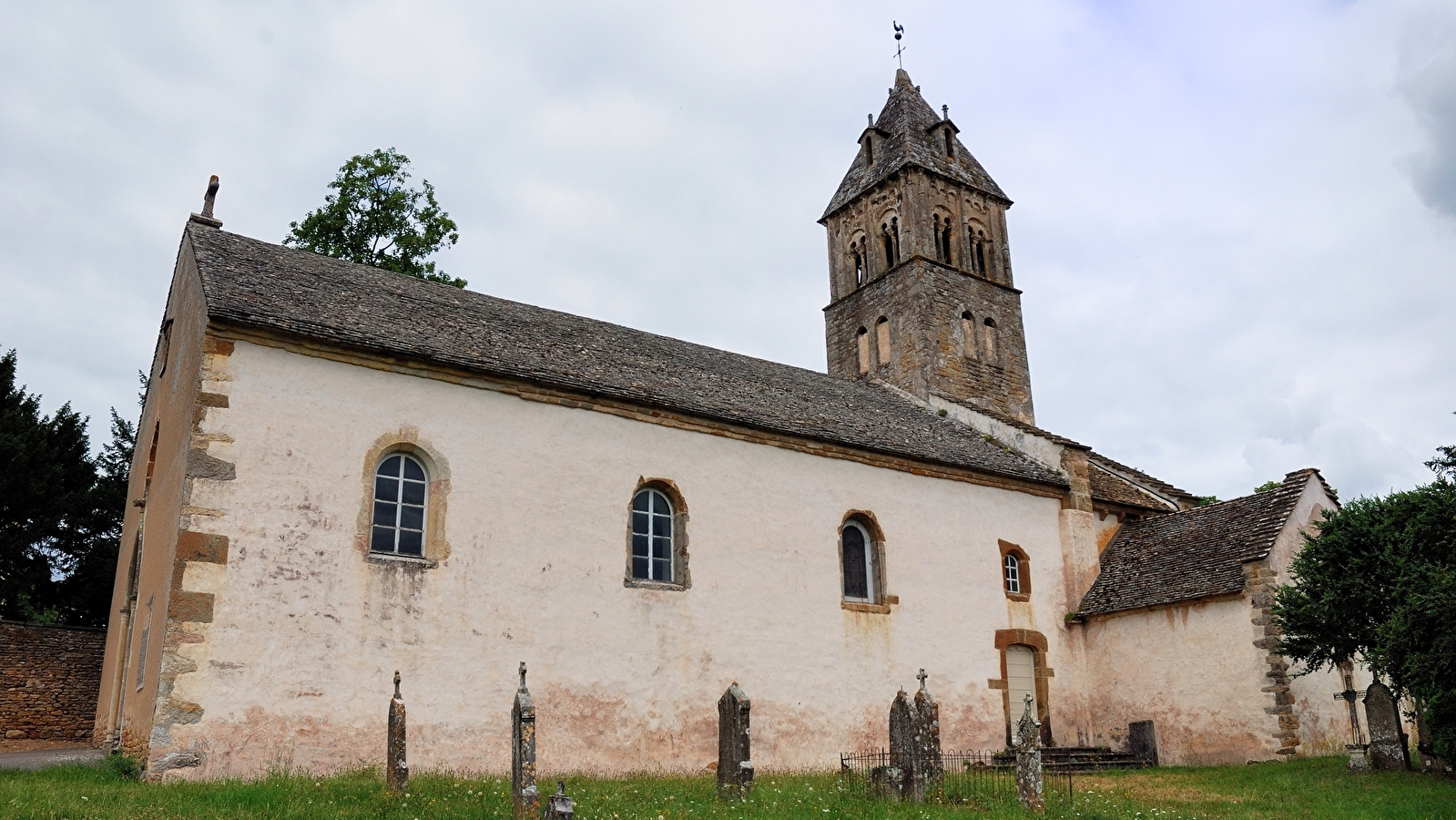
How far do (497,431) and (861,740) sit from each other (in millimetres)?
8381

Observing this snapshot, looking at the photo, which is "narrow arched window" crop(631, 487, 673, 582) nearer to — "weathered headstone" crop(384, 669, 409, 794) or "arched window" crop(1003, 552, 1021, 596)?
"weathered headstone" crop(384, 669, 409, 794)

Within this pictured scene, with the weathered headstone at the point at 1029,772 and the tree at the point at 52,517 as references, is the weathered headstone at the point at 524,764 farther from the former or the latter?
the tree at the point at 52,517

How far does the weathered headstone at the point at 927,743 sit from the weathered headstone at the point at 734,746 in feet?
7.05

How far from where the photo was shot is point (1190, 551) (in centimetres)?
2123

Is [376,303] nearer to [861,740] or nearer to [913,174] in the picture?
[861,740]

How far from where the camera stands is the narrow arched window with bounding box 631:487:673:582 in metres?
17.2

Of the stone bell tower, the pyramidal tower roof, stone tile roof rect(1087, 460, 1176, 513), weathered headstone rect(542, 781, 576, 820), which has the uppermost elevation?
the pyramidal tower roof

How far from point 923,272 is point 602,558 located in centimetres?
1550

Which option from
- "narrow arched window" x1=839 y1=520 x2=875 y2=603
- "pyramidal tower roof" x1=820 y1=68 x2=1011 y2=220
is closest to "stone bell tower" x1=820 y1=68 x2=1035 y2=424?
"pyramidal tower roof" x1=820 y1=68 x2=1011 y2=220

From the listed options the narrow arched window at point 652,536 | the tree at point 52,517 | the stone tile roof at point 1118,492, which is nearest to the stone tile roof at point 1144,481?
the stone tile roof at point 1118,492

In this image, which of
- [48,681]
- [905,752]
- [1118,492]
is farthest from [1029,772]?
[48,681]

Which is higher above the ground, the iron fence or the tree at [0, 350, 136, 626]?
the tree at [0, 350, 136, 626]

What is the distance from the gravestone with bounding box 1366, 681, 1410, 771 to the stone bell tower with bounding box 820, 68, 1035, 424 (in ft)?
41.0

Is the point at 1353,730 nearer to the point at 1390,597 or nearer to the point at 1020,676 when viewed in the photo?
the point at 1390,597
